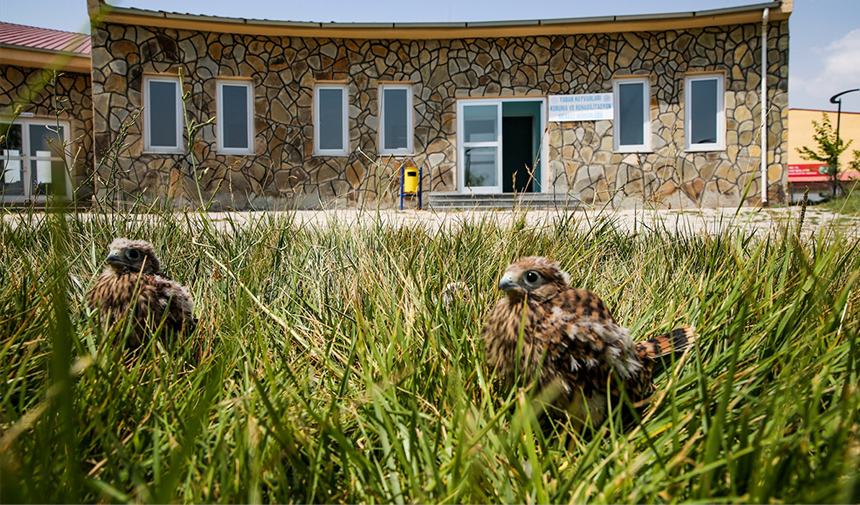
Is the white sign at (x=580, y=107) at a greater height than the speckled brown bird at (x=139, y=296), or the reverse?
the white sign at (x=580, y=107)

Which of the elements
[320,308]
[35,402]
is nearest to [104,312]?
[35,402]

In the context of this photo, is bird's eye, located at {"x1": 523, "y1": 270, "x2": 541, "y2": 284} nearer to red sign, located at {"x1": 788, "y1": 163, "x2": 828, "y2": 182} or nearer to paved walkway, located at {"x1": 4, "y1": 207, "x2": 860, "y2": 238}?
paved walkway, located at {"x1": 4, "y1": 207, "x2": 860, "y2": 238}

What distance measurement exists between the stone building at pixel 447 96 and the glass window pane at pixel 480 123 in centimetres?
41

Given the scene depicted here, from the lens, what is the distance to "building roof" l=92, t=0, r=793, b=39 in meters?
11.6

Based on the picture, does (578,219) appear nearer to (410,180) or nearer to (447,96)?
(410,180)

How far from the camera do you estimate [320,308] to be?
2131 millimetres

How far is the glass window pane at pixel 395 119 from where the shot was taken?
13156mm

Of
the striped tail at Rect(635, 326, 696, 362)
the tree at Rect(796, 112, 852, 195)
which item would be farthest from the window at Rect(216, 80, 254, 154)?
the striped tail at Rect(635, 326, 696, 362)

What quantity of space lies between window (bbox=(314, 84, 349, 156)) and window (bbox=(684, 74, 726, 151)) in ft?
26.6

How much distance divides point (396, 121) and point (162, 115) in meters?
5.46

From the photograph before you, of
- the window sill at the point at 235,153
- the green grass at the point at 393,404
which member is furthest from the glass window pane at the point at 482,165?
the green grass at the point at 393,404

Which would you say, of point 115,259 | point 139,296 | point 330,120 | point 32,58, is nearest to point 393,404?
point 139,296

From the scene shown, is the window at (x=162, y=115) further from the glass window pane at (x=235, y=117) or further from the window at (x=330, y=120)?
the window at (x=330, y=120)

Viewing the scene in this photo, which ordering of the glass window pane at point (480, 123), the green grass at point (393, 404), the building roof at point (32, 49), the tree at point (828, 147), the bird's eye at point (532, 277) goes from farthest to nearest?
the glass window pane at point (480, 123) → the building roof at point (32, 49) → the tree at point (828, 147) → the bird's eye at point (532, 277) → the green grass at point (393, 404)
